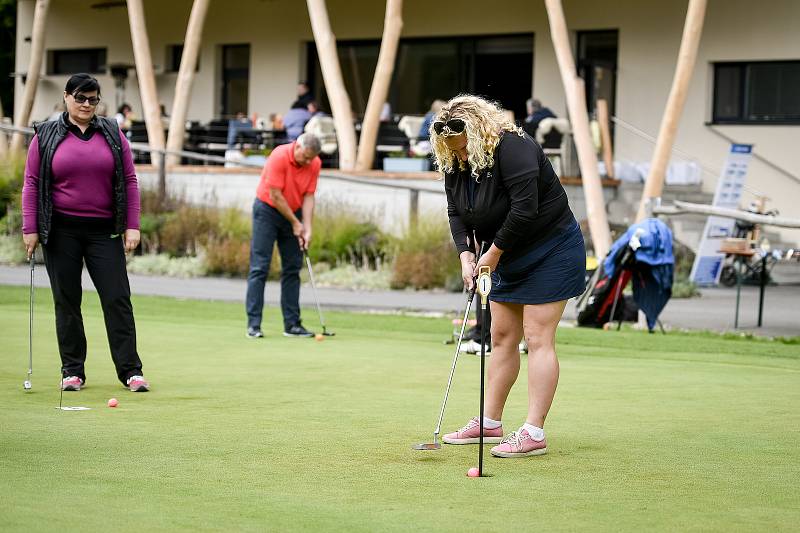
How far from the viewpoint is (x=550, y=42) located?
26.7 m

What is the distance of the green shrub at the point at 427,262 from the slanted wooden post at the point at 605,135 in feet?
17.9

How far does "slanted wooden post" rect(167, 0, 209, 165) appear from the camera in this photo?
25.2m

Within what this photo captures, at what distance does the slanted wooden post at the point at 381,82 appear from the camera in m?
22.2

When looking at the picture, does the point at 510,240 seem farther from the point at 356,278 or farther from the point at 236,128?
the point at 236,128

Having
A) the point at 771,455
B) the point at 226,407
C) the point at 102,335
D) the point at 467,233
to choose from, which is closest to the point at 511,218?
the point at 467,233

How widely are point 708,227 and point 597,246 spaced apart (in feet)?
5.34

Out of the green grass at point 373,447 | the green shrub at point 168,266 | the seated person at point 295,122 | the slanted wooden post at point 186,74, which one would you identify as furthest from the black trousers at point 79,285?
the slanted wooden post at point 186,74

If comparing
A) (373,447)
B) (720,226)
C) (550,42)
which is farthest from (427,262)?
(373,447)

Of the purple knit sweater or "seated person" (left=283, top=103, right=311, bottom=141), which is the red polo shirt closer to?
the purple knit sweater

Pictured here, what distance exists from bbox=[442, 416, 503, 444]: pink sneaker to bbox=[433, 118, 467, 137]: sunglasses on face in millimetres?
1481

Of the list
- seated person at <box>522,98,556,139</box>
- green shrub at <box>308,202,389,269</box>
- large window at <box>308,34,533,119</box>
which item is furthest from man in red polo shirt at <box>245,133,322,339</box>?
large window at <box>308,34,533,119</box>

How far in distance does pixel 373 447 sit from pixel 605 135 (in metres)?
18.0

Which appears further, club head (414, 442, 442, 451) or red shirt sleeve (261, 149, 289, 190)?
red shirt sleeve (261, 149, 289, 190)

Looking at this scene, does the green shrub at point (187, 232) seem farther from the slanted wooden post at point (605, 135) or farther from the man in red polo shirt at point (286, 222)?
the man in red polo shirt at point (286, 222)
